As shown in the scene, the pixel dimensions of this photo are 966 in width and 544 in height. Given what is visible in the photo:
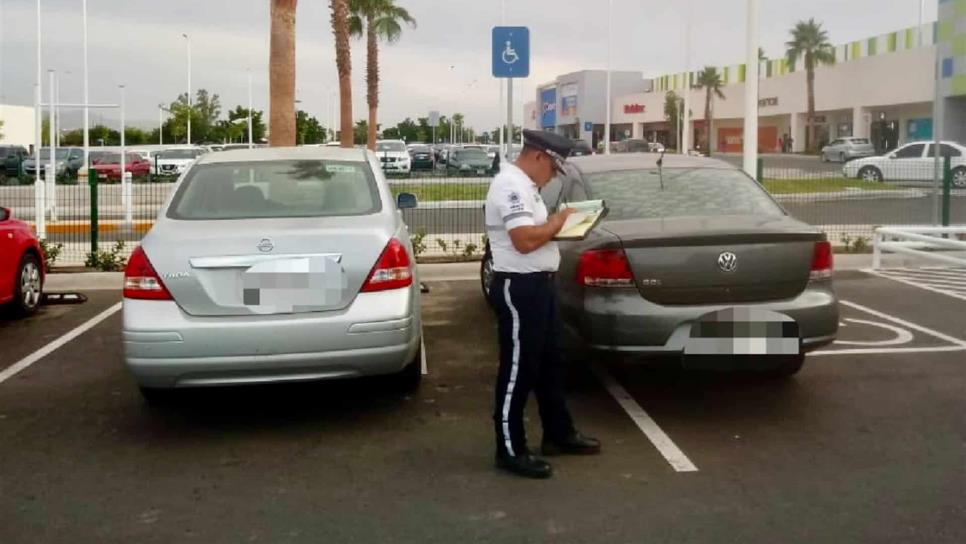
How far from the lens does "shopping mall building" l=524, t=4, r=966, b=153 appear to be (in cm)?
4222

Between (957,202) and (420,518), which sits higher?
(957,202)

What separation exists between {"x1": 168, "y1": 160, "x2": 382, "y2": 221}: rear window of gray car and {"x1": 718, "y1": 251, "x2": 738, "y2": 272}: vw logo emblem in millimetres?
2007

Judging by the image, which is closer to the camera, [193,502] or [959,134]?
[193,502]

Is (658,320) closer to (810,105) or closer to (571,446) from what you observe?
(571,446)

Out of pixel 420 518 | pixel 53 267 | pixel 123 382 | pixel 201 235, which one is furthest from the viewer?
pixel 53 267

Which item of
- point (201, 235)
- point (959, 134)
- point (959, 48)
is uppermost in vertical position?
point (959, 48)

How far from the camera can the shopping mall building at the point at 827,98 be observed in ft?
139

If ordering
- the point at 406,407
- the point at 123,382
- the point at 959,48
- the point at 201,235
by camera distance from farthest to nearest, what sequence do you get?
the point at 959,48 < the point at 123,382 < the point at 406,407 < the point at 201,235

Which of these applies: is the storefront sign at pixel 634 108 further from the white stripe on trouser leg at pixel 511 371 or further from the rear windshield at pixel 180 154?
the white stripe on trouser leg at pixel 511 371

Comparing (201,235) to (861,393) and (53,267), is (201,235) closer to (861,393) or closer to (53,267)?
(861,393)

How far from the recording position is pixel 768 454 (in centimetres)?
536

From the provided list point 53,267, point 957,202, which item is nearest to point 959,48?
point 957,202

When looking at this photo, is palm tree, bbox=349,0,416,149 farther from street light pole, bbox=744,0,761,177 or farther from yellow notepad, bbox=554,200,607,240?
yellow notepad, bbox=554,200,607,240

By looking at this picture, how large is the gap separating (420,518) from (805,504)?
5.61 feet
